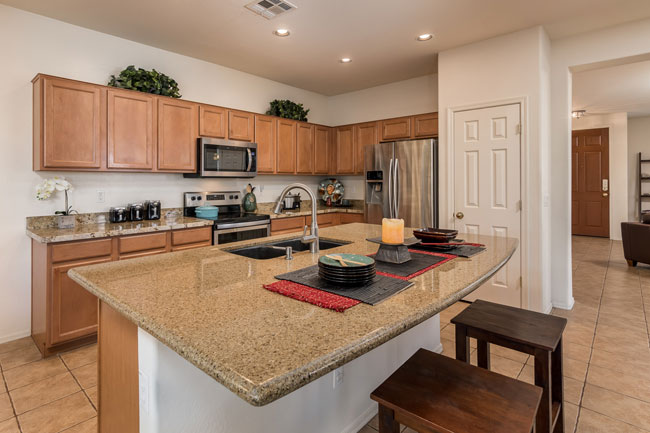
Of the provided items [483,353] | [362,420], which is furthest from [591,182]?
[362,420]

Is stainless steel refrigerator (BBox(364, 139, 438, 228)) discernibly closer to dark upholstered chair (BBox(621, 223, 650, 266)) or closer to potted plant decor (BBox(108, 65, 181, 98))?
potted plant decor (BBox(108, 65, 181, 98))

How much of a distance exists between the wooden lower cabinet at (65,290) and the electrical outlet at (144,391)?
189 cm

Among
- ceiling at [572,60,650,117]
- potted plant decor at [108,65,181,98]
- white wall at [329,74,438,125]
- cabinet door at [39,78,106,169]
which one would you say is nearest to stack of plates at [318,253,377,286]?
cabinet door at [39,78,106,169]

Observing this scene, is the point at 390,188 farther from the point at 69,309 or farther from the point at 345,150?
the point at 69,309

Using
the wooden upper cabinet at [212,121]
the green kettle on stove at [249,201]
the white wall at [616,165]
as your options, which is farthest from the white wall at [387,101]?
the white wall at [616,165]

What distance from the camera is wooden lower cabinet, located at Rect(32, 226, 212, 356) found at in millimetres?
2514

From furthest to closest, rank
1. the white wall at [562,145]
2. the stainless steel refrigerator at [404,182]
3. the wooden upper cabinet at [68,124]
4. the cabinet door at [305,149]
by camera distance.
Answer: the cabinet door at [305,149] → the stainless steel refrigerator at [404,182] → the white wall at [562,145] → the wooden upper cabinet at [68,124]

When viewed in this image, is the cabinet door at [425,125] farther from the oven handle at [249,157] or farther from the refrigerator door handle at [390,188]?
the oven handle at [249,157]

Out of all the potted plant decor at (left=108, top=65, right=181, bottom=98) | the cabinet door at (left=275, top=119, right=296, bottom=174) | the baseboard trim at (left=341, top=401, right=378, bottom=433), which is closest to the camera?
the baseboard trim at (left=341, top=401, right=378, bottom=433)

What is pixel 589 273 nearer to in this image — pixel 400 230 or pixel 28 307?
pixel 400 230

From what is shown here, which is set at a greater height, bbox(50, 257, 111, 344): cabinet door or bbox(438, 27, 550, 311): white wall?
bbox(438, 27, 550, 311): white wall

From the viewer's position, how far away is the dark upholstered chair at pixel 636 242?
480 cm

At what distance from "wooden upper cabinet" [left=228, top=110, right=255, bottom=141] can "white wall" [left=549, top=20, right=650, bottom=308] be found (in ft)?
10.6

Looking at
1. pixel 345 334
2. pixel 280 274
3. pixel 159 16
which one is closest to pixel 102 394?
pixel 280 274
